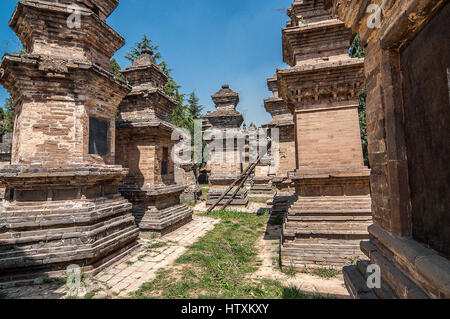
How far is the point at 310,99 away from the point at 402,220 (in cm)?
433

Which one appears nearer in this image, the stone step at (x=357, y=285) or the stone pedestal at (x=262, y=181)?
the stone step at (x=357, y=285)

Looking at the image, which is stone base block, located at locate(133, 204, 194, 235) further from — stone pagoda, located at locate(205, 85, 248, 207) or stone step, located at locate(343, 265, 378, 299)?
stone step, located at locate(343, 265, 378, 299)

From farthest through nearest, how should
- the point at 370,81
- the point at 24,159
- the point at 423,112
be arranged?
1. the point at 24,159
2. the point at 370,81
3. the point at 423,112

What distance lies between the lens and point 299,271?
5129 mm

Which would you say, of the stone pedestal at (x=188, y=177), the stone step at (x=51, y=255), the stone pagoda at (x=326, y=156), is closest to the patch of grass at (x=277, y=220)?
the stone pagoda at (x=326, y=156)

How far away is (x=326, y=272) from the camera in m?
4.91

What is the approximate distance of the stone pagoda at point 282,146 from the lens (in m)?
11.0

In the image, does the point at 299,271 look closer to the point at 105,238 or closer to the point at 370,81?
the point at 370,81

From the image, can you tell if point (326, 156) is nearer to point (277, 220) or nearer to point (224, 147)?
point (277, 220)

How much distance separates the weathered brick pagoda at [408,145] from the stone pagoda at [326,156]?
8.56ft

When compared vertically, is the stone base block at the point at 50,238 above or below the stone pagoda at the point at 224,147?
below

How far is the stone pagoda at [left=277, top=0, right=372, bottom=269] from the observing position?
17.4 feet

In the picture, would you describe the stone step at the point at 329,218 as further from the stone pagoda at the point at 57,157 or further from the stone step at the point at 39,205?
the stone step at the point at 39,205
